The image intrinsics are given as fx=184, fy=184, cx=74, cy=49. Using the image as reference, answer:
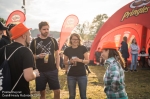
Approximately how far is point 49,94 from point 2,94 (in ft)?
14.1

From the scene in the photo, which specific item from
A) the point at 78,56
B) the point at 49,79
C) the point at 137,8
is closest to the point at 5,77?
the point at 49,79

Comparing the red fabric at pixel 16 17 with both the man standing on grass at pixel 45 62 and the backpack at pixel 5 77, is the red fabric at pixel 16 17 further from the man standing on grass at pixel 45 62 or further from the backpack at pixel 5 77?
the backpack at pixel 5 77

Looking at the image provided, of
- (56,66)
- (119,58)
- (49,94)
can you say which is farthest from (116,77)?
(49,94)

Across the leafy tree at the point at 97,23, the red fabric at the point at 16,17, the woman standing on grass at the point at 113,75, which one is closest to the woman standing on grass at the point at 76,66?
the woman standing on grass at the point at 113,75

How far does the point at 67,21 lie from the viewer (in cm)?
1387

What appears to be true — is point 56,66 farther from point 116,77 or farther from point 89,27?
point 89,27

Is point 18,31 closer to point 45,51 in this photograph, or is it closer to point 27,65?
point 27,65

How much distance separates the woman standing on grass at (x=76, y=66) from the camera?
428cm

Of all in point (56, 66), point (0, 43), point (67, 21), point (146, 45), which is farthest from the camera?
point (146, 45)

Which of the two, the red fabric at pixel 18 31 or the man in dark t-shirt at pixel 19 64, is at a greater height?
the red fabric at pixel 18 31

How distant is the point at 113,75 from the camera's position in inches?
109

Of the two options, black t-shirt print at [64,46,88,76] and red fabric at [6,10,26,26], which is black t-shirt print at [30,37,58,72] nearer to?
black t-shirt print at [64,46,88,76]

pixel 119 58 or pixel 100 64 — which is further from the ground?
pixel 119 58

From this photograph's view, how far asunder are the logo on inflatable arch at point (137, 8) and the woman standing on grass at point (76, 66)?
351 inches
